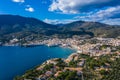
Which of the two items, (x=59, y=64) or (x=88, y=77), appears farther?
(x=59, y=64)

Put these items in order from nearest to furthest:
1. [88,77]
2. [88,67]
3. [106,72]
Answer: [88,77], [106,72], [88,67]

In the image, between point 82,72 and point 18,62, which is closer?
point 82,72

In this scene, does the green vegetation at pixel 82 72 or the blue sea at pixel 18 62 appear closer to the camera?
the green vegetation at pixel 82 72

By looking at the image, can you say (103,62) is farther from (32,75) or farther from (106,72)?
(32,75)

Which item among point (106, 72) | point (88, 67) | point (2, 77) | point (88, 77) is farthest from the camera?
point (2, 77)

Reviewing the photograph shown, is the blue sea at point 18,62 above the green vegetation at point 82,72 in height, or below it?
below

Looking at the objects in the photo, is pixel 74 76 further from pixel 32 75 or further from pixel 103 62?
pixel 103 62

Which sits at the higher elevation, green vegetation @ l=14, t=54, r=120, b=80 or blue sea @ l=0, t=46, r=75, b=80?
green vegetation @ l=14, t=54, r=120, b=80

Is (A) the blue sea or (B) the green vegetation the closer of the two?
(B) the green vegetation

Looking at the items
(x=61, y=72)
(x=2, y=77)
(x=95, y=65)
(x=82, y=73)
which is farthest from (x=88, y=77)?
(x=2, y=77)

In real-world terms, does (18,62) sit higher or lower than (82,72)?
lower
